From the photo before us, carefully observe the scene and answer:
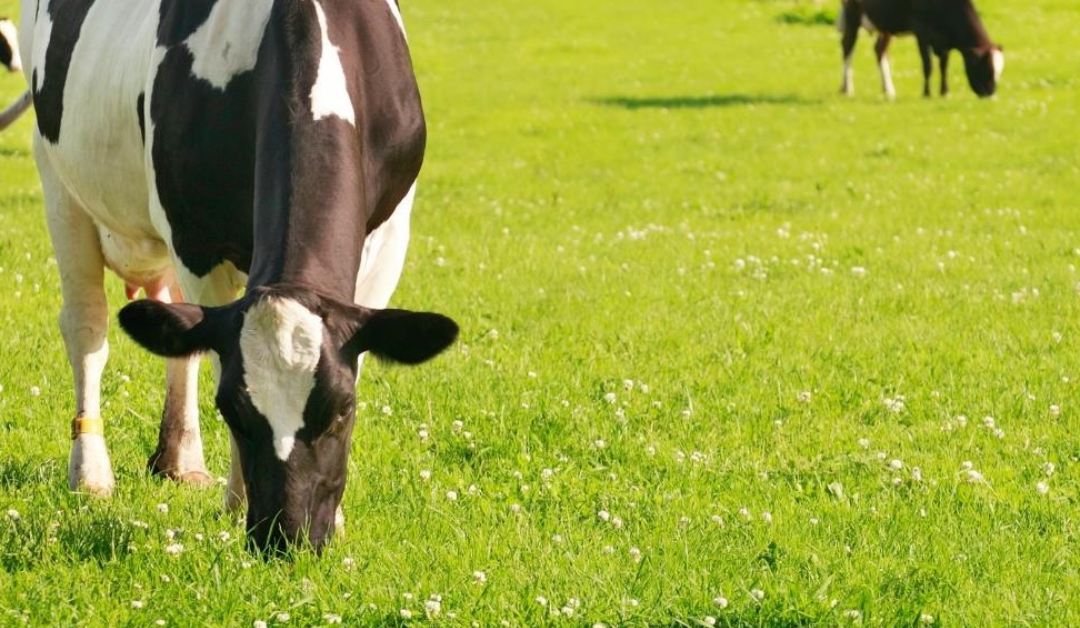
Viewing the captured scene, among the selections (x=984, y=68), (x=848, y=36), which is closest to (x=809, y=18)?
(x=848, y=36)

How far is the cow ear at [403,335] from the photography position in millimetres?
5328

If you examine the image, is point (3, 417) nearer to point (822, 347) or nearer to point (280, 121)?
point (280, 121)

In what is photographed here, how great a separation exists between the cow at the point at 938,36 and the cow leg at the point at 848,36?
2 centimetres

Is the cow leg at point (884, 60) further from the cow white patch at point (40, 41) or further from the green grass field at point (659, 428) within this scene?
the cow white patch at point (40, 41)

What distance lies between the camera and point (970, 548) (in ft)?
20.3

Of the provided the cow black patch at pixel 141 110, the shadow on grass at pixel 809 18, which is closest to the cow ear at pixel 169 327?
the cow black patch at pixel 141 110

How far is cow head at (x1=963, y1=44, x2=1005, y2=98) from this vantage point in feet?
86.3

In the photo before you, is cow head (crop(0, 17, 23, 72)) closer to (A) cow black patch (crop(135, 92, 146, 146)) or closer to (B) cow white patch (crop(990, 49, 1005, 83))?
(A) cow black patch (crop(135, 92, 146, 146))

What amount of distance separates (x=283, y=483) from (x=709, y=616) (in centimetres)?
153

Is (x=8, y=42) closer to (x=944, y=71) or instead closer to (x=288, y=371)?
(x=288, y=371)

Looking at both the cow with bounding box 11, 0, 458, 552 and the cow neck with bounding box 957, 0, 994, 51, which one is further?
the cow neck with bounding box 957, 0, 994, 51

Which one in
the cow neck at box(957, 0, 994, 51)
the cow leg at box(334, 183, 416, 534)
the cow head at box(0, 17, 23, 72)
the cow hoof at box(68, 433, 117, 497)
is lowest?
the cow neck at box(957, 0, 994, 51)

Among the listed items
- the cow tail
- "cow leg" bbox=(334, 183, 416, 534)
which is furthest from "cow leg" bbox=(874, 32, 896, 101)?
"cow leg" bbox=(334, 183, 416, 534)

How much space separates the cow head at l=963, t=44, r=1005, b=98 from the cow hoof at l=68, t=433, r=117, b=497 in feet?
71.9
